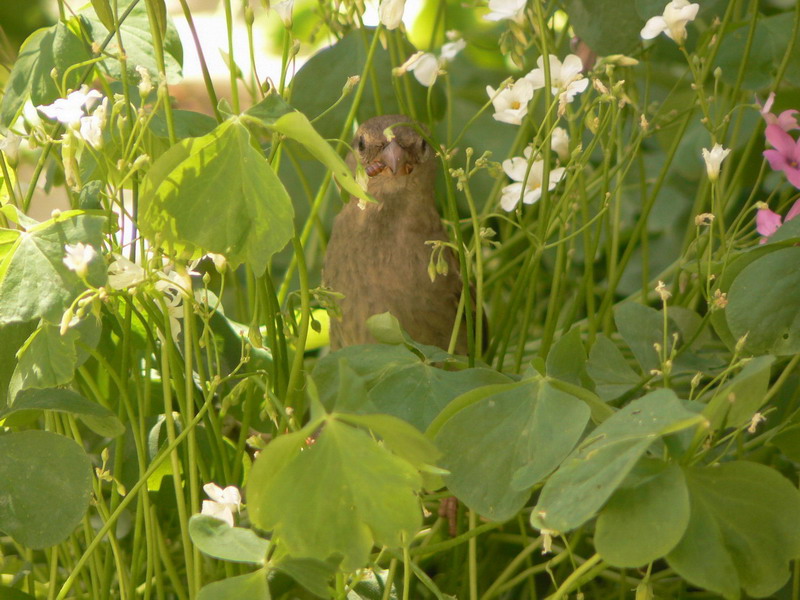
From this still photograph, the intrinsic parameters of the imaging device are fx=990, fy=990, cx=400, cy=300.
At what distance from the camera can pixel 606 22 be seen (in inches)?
34.6

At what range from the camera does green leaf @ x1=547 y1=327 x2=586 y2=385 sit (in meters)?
0.61

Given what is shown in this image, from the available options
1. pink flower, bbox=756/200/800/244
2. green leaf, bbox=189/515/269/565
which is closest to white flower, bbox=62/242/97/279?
green leaf, bbox=189/515/269/565

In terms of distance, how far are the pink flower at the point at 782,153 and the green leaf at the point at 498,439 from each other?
12.2 inches

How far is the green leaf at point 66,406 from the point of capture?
60 cm

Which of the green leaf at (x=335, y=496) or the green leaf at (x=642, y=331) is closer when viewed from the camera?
the green leaf at (x=335, y=496)

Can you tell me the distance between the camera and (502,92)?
70 cm

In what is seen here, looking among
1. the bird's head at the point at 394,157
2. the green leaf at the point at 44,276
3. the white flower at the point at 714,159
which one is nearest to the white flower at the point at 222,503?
the green leaf at the point at 44,276

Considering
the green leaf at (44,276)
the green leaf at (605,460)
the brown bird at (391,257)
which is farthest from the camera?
the brown bird at (391,257)

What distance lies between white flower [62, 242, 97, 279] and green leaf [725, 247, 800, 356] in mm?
388

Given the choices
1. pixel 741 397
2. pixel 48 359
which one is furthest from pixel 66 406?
pixel 741 397

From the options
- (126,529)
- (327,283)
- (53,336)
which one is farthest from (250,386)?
(327,283)

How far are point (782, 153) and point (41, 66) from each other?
55cm

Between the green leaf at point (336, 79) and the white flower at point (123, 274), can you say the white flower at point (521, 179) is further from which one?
the white flower at point (123, 274)

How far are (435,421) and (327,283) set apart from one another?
1.71 feet
